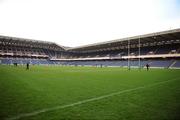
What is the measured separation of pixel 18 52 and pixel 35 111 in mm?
88509

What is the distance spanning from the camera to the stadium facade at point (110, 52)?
5381cm

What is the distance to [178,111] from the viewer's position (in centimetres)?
621

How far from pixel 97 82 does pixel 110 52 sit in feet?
213

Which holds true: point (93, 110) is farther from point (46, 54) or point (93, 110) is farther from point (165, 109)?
point (46, 54)

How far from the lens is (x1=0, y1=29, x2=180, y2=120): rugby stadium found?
609 centimetres

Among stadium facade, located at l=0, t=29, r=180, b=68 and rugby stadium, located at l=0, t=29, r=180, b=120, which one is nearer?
rugby stadium, located at l=0, t=29, r=180, b=120

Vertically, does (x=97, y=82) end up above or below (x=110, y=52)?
below

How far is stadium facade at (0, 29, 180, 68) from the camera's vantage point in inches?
2119

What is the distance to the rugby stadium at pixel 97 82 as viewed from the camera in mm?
6088

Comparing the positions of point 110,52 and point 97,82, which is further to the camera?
point 110,52

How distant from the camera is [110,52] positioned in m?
79.1

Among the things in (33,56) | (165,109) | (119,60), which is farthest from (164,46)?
(33,56)

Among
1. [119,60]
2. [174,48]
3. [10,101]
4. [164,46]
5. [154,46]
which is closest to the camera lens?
[10,101]

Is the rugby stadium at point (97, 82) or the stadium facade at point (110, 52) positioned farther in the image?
the stadium facade at point (110, 52)
